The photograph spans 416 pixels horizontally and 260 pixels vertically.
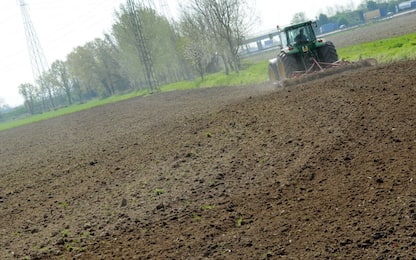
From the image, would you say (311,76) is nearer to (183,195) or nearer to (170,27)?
(183,195)

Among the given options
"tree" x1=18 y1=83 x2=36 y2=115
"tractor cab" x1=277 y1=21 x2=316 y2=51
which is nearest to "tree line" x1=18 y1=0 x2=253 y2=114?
"tree" x1=18 y1=83 x2=36 y2=115

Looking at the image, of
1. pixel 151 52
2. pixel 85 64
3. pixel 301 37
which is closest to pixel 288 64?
pixel 301 37

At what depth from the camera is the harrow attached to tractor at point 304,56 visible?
684 inches

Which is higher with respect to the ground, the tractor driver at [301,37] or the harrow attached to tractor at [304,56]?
the tractor driver at [301,37]

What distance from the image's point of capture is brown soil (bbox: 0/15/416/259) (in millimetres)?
5191

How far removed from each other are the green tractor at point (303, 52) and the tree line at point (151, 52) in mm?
24974

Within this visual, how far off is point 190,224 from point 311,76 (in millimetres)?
11827

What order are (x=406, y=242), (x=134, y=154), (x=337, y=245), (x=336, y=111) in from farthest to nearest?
(x=134, y=154)
(x=336, y=111)
(x=337, y=245)
(x=406, y=242)

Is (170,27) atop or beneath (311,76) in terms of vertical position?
atop

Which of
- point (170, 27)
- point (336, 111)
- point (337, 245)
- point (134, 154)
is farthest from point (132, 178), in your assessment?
point (170, 27)

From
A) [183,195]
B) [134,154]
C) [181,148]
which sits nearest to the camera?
[183,195]

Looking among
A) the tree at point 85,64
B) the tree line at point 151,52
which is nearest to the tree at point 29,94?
the tree line at point 151,52

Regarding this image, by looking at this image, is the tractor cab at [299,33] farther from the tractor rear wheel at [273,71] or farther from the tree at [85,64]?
the tree at [85,64]

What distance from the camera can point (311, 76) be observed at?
17.2 metres
